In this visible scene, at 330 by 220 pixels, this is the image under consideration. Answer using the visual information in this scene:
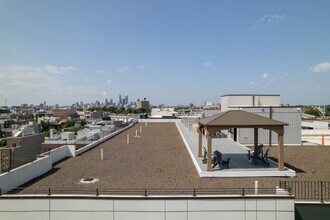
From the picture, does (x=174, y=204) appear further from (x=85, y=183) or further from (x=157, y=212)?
(x=85, y=183)

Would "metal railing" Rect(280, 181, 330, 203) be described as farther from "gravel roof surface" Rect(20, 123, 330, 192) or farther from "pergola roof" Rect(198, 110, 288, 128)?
"pergola roof" Rect(198, 110, 288, 128)

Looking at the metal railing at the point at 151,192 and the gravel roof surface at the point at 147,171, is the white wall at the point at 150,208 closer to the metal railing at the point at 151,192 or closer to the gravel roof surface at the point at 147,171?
the metal railing at the point at 151,192

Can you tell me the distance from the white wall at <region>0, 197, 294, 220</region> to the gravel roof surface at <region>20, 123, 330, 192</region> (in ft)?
5.03

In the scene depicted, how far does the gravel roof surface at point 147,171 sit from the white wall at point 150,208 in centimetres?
153

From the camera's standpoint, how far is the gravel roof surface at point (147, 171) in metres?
9.50

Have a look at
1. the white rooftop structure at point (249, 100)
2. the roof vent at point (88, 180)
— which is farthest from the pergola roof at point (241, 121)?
the white rooftop structure at point (249, 100)

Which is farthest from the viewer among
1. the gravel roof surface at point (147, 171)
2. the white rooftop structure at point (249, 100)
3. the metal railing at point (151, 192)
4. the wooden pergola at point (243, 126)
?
the white rooftop structure at point (249, 100)

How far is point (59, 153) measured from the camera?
14.0m

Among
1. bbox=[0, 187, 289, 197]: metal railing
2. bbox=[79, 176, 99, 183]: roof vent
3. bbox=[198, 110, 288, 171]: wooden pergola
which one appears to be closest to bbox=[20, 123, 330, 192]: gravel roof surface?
bbox=[79, 176, 99, 183]: roof vent

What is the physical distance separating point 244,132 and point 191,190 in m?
14.4

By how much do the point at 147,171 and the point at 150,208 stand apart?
156 inches

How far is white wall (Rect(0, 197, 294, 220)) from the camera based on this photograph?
295 inches

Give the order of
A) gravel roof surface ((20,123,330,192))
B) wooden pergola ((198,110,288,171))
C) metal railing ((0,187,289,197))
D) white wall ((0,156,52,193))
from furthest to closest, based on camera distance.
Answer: wooden pergola ((198,110,288,171)), gravel roof surface ((20,123,330,192)), white wall ((0,156,52,193)), metal railing ((0,187,289,197))

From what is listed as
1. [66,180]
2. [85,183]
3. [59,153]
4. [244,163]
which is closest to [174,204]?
[85,183]
